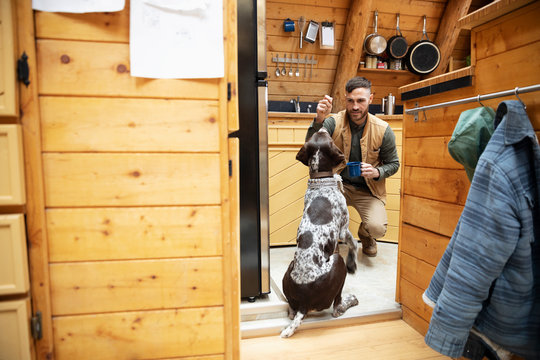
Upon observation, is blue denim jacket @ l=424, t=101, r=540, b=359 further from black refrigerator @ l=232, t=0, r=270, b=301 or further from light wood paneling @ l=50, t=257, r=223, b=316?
black refrigerator @ l=232, t=0, r=270, b=301

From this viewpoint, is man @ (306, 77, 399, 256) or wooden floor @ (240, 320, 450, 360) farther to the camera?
man @ (306, 77, 399, 256)

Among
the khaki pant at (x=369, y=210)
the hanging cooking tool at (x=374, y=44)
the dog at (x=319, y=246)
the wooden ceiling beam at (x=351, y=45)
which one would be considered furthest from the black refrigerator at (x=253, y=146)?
the hanging cooking tool at (x=374, y=44)

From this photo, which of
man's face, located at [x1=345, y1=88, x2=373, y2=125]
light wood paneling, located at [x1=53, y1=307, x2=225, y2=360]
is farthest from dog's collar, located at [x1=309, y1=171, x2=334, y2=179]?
light wood paneling, located at [x1=53, y1=307, x2=225, y2=360]

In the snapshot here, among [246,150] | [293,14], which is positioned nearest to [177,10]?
[246,150]

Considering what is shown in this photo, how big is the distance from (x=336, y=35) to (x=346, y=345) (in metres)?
3.30

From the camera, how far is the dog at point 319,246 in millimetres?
1827

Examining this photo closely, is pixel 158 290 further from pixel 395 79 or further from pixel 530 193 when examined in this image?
pixel 395 79

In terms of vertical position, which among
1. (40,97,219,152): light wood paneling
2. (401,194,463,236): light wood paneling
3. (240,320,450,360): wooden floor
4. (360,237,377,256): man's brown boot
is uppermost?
(40,97,219,152): light wood paneling

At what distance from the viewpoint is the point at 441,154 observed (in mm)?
1728

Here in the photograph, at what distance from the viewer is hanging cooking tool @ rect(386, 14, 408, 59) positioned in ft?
12.4

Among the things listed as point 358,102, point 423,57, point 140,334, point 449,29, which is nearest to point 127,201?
point 140,334

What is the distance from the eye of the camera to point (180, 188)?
1260 mm

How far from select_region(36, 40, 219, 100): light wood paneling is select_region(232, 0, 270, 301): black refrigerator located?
2.73 feet

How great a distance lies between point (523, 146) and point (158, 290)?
1452 mm
